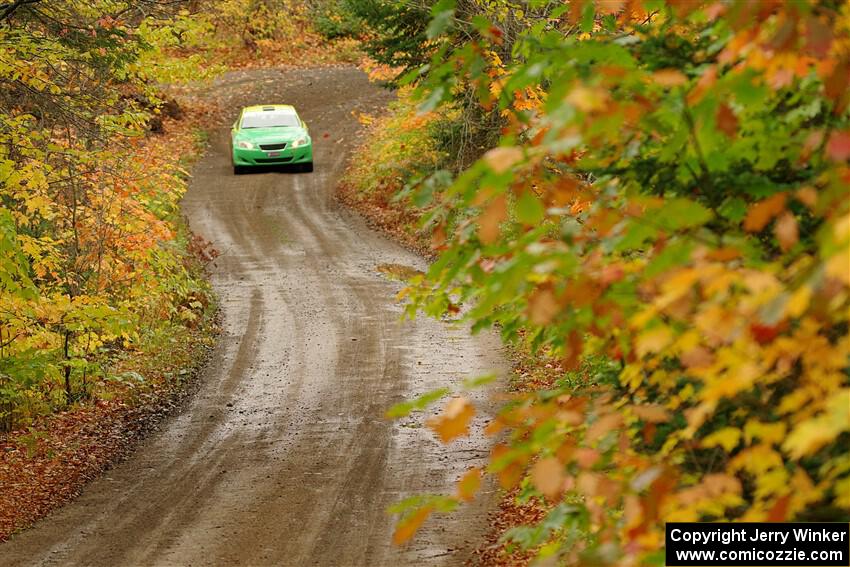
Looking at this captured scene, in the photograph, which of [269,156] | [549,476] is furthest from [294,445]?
[269,156]

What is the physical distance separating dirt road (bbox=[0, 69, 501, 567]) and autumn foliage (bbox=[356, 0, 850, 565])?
498 cm

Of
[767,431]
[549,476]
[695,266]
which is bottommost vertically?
[549,476]

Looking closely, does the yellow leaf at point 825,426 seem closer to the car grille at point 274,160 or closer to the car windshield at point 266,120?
the car windshield at point 266,120

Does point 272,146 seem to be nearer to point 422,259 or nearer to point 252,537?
point 422,259

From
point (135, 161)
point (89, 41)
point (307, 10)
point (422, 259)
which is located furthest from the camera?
point (307, 10)

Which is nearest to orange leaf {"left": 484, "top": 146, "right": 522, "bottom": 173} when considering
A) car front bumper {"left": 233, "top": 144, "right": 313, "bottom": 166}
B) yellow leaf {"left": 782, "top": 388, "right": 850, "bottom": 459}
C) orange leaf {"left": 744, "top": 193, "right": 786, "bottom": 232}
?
orange leaf {"left": 744, "top": 193, "right": 786, "bottom": 232}

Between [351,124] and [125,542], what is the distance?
28.4m

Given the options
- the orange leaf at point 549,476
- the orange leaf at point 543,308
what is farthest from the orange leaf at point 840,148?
the orange leaf at point 549,476

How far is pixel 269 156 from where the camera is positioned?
2956 cm

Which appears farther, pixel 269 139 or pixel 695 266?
pixel 269 139

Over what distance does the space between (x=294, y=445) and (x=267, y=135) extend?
19071 millimetres

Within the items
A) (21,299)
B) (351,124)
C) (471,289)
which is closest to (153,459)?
(21,299)

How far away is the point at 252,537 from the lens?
8.91 metres

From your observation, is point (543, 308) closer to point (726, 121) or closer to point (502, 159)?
point (502, 159)
